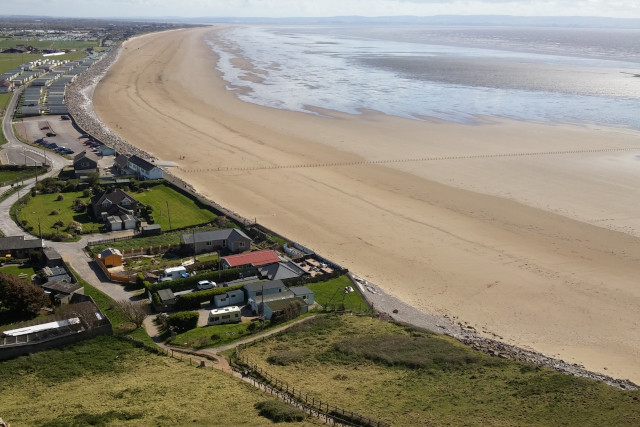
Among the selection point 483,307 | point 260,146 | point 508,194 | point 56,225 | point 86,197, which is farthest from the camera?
point 260,146

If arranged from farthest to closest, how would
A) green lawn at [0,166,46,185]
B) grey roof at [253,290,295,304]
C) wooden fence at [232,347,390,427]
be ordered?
green lawn at [0,166,46,185] < grey roof at [253,290,295,304] < wooden fence at [232,347,390,427]

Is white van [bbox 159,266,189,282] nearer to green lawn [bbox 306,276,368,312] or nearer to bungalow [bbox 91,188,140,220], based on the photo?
green lawn [bbox 306,276,368,312]

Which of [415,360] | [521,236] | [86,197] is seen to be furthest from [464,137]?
[415,360]

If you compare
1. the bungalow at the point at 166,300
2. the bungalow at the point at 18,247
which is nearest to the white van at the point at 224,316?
the bungalow at the point at 166,300

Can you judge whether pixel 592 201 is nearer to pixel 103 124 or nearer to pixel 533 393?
pixel 533 393

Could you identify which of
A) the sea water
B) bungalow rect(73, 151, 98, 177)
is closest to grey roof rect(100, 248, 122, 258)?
bungalow rect(73, 151, 98, 177)

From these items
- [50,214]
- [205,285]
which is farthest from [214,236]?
[50,214]

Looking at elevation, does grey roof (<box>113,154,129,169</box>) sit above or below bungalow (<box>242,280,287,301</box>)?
above
